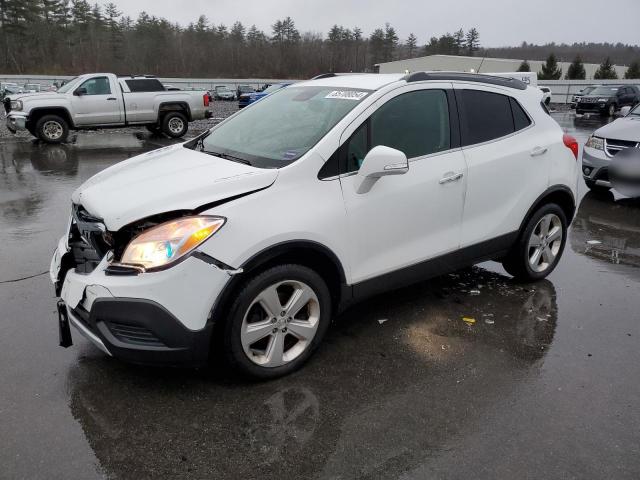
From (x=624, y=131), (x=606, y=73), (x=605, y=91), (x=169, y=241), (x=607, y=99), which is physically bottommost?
(x=169, y=241)

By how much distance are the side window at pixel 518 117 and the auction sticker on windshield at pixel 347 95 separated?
5.18 ft

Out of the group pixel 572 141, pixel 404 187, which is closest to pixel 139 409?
pixel 404 187

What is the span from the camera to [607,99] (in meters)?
27.1

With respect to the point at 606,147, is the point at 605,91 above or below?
above

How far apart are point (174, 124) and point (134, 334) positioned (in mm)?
14932

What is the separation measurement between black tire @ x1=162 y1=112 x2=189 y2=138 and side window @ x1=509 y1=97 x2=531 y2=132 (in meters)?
13.7

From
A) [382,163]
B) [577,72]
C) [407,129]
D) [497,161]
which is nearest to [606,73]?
[577,72]

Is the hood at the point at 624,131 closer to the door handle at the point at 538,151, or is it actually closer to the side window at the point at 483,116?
the door handle at the point at 538,151

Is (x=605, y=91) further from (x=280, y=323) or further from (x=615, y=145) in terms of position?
(x=280, y=323)

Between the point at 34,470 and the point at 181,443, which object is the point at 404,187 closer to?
the point at 181,443

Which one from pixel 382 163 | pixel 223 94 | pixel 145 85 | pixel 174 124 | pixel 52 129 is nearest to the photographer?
pixel 382 163

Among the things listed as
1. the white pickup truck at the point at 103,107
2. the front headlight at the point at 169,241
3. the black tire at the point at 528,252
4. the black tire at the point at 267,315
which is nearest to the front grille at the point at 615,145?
the black tire at the point at 528,252

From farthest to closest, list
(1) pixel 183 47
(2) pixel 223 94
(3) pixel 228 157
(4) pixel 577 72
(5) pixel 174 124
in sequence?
1. (1) pixel 183 47
2. (4) pixel 577 72
3. (2) pixel 223 94
4. (5) pixel 174 124
5. (3) pixel 228 157

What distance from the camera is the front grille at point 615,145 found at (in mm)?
7980
